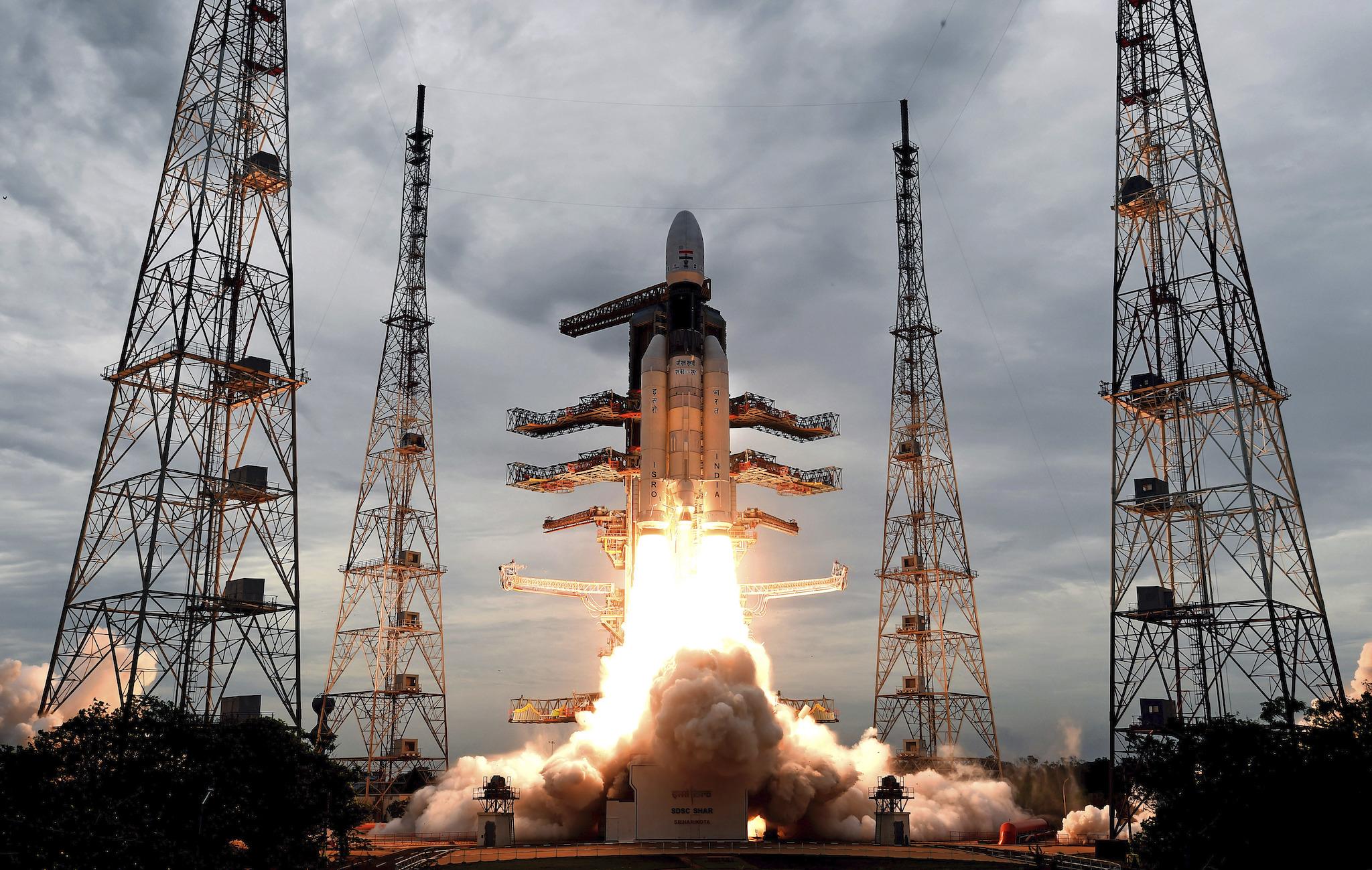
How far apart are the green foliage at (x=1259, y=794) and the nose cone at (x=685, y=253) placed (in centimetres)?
3678

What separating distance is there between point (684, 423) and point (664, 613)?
10.1 metres

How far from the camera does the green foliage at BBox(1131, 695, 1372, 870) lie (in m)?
38.3

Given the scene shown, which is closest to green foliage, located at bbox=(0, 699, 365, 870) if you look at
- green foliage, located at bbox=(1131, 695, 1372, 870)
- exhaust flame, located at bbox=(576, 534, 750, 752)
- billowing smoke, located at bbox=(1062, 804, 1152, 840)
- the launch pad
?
the launch pad

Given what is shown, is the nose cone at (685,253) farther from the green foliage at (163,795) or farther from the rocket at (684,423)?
the green foliage at (163,795)

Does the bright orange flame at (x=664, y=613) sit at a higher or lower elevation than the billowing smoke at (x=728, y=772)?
higher

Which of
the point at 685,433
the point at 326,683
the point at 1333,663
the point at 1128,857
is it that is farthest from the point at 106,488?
the point at 1333,663

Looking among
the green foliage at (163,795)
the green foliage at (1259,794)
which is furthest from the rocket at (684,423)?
the green foliage at (1259,794)

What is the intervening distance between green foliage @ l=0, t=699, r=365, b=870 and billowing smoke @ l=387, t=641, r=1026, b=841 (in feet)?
42.8

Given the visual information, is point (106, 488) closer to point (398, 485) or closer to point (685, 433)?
point (398, 485)

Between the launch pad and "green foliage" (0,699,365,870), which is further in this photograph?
the launch pad

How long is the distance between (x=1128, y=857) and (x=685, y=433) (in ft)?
98.5

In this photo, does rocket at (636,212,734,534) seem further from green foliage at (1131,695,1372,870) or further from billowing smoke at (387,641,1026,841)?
green foliage at (1131,695,1372,870)

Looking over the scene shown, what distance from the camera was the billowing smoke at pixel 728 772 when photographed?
181 feet

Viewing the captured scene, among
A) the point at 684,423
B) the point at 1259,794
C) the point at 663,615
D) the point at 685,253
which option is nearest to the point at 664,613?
the point at 663,615
